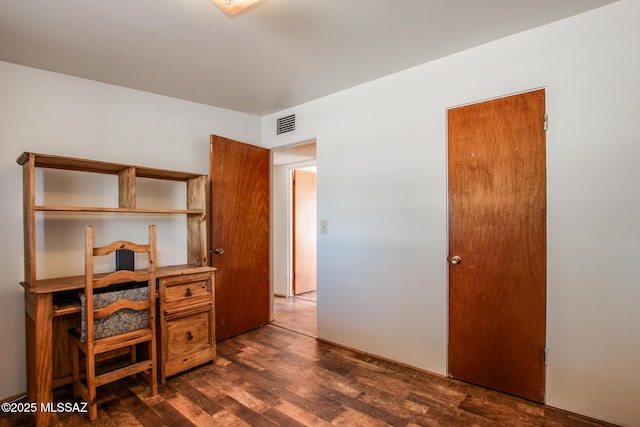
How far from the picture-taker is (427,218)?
7.94ft

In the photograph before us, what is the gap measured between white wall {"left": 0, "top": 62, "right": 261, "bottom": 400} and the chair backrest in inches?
27.8

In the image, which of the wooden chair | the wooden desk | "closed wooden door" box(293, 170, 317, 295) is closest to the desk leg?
the wooden desk

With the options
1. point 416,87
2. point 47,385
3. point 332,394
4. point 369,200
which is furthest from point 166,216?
point 416,87

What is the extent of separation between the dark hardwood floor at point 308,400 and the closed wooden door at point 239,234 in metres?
0.62

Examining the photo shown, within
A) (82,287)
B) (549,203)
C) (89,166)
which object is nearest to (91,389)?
(82,287)

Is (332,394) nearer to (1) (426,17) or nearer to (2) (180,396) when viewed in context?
(2) (180,396)

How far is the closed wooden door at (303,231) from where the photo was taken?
4.91 metres

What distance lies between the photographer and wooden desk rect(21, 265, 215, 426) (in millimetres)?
1872

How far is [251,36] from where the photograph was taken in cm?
201

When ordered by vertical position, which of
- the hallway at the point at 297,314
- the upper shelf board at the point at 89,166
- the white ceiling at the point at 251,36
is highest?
the white ceiling at the point at 251,36

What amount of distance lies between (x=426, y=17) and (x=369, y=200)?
141 centimetres

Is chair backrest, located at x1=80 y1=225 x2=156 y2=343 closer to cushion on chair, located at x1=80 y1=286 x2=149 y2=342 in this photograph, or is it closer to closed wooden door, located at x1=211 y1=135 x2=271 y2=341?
cushion on chair, located at x1=80 y1=286 x2=149 y2=342

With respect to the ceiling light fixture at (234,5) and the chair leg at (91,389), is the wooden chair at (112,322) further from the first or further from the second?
the ceiling light fixture at (234,5)

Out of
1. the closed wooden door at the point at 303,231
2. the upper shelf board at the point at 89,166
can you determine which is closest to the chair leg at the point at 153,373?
the upper shelf board at the point at 89,166
